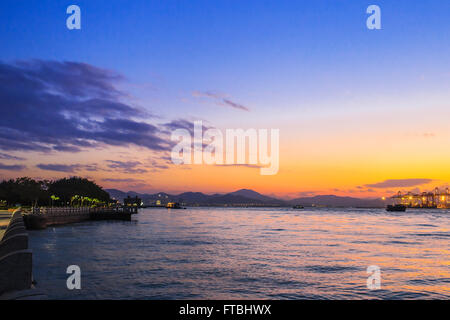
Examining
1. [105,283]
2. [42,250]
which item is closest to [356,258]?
[105,283]

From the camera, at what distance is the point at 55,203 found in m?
187

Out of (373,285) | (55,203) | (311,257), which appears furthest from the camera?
(55,203)

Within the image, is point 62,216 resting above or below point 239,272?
above

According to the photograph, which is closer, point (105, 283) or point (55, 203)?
point (105, 283)

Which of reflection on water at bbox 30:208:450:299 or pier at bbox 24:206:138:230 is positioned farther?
pier at bbox 24:206:138:230

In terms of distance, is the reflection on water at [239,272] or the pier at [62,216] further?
the pier at [62,216]

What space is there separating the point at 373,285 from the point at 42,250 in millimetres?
28936

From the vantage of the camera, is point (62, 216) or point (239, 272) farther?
point (62, 216)

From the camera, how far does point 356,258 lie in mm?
34406

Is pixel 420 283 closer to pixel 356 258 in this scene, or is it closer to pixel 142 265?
pixel 356 258
